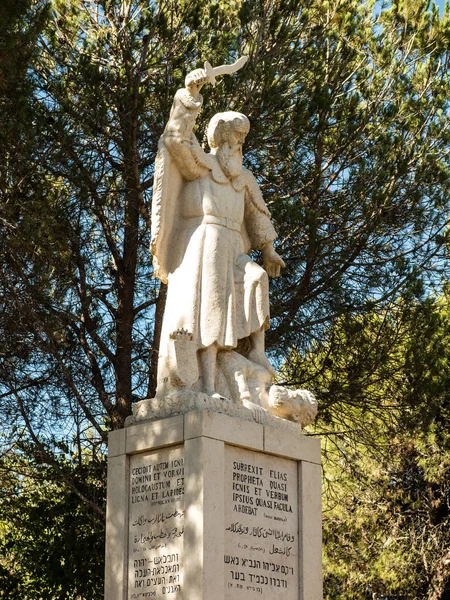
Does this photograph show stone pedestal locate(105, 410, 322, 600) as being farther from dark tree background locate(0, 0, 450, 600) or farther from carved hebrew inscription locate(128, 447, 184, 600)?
dark tree background locate(0, 0, 450, 600)

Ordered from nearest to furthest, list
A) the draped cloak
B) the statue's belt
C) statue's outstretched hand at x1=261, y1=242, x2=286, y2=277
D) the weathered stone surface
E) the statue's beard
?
the weathered stone surface
the draped cloak
the statue's belt
the statue's beard
statue's outstretched hand at x1=261, y1=242, x2=286, y2=277

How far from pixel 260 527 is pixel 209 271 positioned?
1.73 m

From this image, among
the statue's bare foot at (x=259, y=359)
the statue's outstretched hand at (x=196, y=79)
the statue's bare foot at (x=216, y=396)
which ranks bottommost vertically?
the statue's bare foot at (x=216, y=396)

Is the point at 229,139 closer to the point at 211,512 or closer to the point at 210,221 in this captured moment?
the point at 210,221

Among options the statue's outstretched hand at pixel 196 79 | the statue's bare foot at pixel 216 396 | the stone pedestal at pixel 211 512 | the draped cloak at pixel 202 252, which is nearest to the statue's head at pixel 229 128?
the draped cloak at pixel 202 252

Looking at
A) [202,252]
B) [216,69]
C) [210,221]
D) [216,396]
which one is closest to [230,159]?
[210,221]

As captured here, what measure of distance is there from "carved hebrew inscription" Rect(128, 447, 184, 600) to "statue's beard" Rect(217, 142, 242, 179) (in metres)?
2.06

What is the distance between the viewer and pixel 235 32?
39.5 feet

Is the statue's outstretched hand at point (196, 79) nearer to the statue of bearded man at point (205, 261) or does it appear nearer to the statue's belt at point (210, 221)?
the statue of bearded man at point (205, 261)

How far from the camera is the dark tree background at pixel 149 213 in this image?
1147 cm

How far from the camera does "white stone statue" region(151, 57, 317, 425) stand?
7.64 m

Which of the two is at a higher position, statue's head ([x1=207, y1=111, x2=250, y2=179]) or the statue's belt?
statue's head ([x1=207, y1=111, x2=250, y2=179])

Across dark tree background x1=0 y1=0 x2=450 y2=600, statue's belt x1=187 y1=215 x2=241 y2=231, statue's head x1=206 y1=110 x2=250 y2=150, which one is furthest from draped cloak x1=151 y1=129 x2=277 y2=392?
dark tree background x1=0 y1=0 x2=450 y2=600

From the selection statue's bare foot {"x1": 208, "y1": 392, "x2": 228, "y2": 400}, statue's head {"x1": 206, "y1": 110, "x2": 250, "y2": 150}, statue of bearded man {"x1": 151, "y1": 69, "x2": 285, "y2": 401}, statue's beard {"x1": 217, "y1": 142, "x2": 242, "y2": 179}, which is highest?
statue's head {"x1": 206, "y1": 110, "x2": 250, "y2": 150}
